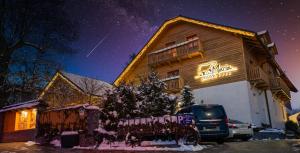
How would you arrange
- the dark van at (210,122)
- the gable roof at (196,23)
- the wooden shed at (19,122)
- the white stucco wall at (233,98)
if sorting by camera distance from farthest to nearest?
the gable roof at (196,23) < the white stucco wall at (233,98) < the wooden shed at (19,122) < the dark van at (210,122)

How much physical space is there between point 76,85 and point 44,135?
1866 cm

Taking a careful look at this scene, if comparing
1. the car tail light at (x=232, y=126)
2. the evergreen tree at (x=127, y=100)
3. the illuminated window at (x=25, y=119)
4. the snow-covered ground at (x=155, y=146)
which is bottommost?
the snow-covered ground at (x=155, y=146)

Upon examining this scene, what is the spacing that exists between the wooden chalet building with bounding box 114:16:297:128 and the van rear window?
8.55m

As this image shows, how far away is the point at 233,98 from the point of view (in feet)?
68.3

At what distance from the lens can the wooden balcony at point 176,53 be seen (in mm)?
23531

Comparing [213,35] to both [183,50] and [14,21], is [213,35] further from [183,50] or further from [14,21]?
[14,21]

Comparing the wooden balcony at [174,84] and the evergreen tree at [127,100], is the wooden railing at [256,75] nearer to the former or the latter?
the wooden balcony at [174,84]

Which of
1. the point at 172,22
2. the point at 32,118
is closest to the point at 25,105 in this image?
the point at 32,118

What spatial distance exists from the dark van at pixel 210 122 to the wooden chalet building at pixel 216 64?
8626 mm

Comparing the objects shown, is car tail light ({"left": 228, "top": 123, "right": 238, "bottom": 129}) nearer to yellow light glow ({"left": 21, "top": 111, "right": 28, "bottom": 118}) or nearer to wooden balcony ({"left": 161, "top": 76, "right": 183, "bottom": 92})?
wooden balcony ({"left": 161, "top": 76, "right": 183, "bottom": 92})

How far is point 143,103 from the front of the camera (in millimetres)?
17781

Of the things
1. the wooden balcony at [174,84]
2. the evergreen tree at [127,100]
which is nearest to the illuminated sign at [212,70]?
the wooden balcony at [174,84]

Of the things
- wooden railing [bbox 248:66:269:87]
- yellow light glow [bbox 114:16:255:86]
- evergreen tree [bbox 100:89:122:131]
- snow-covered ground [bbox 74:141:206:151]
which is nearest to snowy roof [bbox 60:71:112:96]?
yellow light glow [bbox 114:16:255:86]

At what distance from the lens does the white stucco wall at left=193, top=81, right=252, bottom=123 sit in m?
20.0
